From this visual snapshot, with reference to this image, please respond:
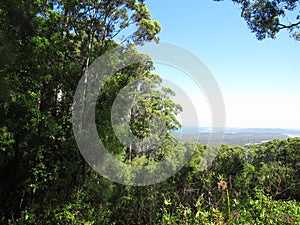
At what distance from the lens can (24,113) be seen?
13.7 ft

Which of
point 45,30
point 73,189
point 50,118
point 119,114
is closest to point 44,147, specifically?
point 50,118

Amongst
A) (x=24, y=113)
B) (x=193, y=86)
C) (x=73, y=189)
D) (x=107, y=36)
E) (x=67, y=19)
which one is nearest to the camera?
(x=24, y=113)

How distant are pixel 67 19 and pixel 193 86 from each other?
3133 mm

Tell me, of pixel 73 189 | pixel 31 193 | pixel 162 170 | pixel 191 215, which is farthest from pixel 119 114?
pixel 162 170

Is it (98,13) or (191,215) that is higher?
(98,13)

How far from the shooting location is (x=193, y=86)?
4465mm

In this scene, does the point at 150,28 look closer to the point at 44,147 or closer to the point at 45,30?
the point at 45,30

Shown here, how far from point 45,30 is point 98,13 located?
1.30 m

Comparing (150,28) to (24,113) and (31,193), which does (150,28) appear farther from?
(31,193)

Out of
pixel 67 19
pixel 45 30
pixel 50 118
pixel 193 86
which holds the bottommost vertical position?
pixel 50 118

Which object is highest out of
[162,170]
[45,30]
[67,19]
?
[67,19]

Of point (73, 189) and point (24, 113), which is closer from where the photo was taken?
point (24, 113)

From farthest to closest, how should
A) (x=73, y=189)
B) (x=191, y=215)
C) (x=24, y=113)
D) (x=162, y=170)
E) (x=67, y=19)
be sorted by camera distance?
(x=162, y=170) < (x=67, y=19) < (x=73, y=189) < (x=24, y=113) < (x=191, y=215)

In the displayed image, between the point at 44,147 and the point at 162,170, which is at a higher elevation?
the point at 44,147
